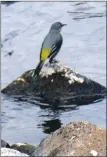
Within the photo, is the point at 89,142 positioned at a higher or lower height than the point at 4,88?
higher

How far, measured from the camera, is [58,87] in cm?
1150

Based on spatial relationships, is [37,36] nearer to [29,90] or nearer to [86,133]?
[29,90]

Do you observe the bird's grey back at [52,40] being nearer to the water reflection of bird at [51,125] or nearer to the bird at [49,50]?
the bird at [49,50]

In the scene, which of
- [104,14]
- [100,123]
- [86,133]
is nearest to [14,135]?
[100,123]

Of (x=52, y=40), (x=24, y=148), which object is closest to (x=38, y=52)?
(x=52, y=40)

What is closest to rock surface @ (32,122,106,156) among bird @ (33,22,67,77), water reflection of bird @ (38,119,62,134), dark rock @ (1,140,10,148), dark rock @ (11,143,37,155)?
dark rock @ (11,143,37,155)

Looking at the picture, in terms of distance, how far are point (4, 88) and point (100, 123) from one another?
83.7 inches

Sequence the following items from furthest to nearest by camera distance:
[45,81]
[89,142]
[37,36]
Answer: [37,36] < [45,81] < [89,142]

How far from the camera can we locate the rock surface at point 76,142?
6465 mm

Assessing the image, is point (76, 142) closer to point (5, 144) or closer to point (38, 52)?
point (5, 144)

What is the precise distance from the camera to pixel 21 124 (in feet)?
35.4

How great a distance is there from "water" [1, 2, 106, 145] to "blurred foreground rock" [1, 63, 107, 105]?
0.68 feet

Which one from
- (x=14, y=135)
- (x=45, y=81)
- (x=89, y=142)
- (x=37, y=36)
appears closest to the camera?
(x=89, y=142)

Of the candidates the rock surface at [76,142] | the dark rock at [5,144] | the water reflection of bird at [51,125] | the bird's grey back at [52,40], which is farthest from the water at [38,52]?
the rock surface at [76,142]
